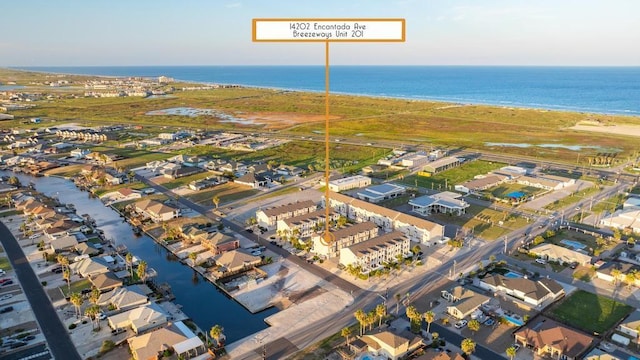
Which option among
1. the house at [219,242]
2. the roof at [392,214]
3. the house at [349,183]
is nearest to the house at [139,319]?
the house at [219,242]

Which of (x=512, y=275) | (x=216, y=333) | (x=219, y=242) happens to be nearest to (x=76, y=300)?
(x=216, y=333)

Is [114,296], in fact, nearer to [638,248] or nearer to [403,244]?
[403,244]

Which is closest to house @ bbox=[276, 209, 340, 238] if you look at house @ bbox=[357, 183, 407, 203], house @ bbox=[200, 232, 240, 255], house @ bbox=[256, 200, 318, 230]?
house @ bbox=[256, 200, 318, 230]

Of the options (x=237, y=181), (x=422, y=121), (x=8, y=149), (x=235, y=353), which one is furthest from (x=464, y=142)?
(x=8, y=149)

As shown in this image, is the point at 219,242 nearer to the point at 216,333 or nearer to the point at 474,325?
the point at 216,333

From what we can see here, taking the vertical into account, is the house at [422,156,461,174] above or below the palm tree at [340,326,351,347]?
above

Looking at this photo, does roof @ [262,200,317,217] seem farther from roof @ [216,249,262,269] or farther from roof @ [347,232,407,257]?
roof @ [347,232,407,257]
